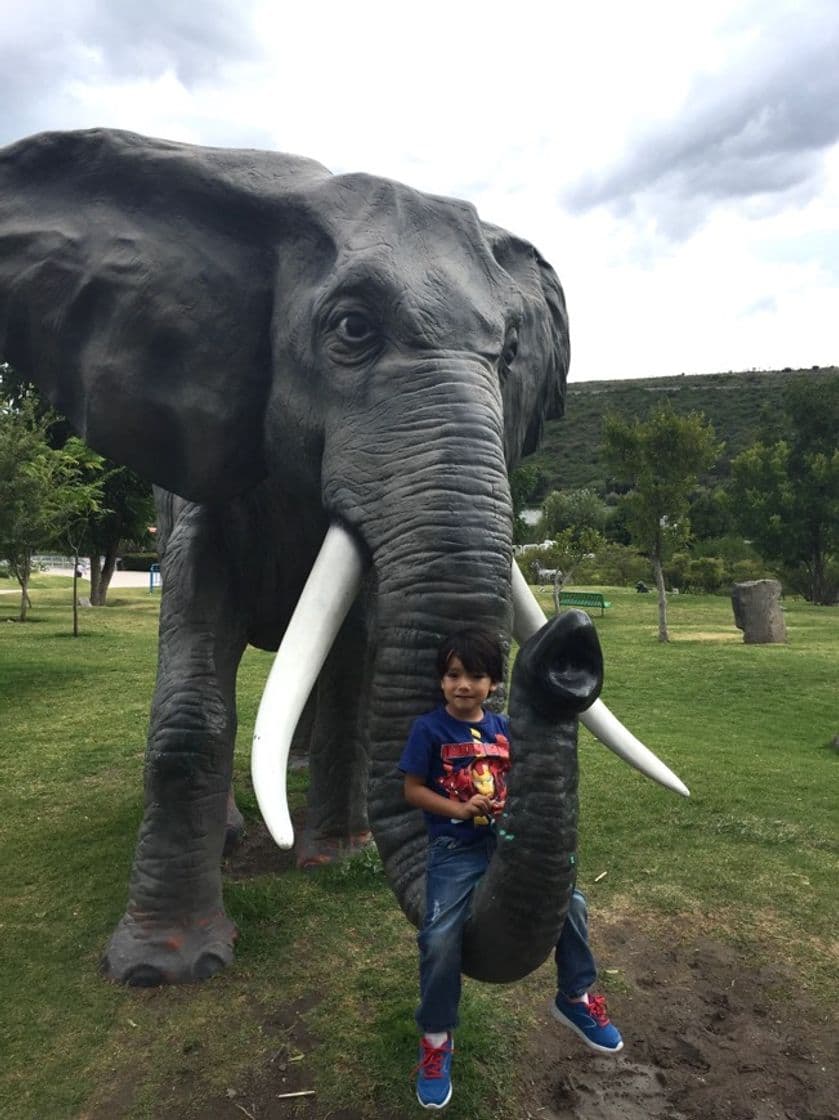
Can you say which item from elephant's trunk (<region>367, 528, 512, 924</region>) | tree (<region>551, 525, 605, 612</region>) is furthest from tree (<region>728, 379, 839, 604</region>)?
elephant's trunk (<region>367, 528, 512, 924</region>)

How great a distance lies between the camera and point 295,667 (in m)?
2.16

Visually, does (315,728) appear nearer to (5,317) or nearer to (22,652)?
(5,317)

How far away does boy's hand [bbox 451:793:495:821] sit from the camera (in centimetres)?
189

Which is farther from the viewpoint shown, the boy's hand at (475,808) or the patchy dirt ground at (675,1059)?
the patchy dirt ground at (675,1059)

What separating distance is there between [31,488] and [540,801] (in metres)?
10.7

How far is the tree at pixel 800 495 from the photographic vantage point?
86.2 feet

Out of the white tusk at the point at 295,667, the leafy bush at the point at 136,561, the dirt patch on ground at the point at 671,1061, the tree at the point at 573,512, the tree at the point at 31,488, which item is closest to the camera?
the white tusk at the point at 295,667

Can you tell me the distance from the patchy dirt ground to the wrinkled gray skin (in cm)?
81

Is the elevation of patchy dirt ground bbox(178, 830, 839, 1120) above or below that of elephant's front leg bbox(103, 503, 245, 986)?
below

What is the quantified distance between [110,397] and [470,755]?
173cm

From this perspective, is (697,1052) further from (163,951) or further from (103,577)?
(103,577)

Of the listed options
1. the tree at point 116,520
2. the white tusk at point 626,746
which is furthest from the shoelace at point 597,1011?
the tree at point 116,520

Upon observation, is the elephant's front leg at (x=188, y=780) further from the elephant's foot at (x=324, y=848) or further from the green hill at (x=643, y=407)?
the green hill at (x=643, y=407)

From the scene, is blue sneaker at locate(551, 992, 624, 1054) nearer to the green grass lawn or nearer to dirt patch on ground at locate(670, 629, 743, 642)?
the green grass lawn
